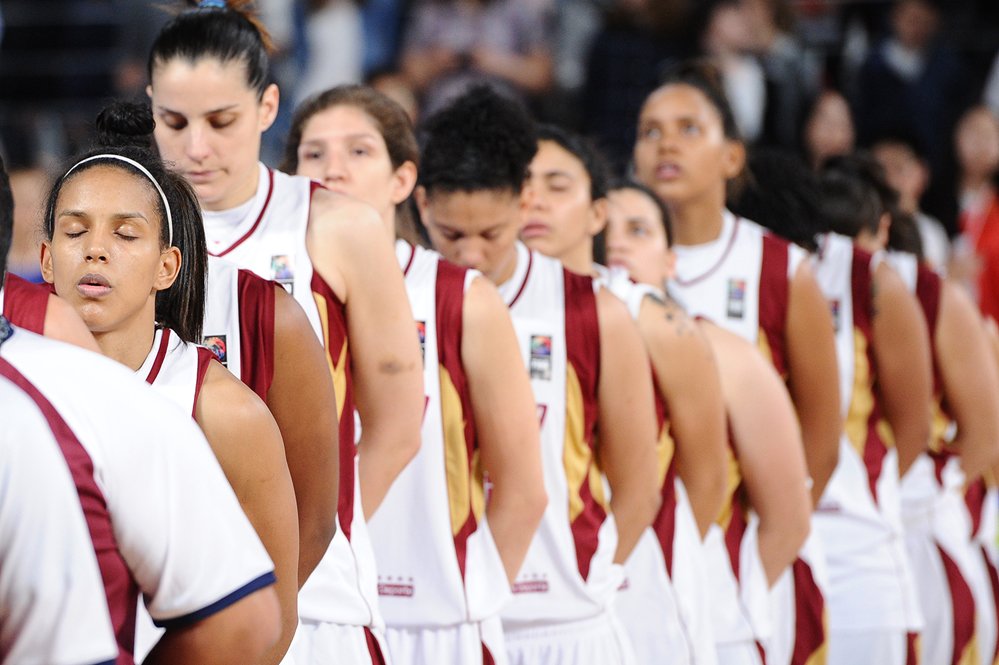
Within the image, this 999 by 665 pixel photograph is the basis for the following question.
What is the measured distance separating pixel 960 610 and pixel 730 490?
4.73ft

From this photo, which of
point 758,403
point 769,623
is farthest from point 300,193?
point 769,623

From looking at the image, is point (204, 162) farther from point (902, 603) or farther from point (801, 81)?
point (801, 81)

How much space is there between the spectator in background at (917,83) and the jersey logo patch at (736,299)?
4495 mm

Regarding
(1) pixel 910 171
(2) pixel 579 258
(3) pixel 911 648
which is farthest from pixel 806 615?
(1) pixel 910 171

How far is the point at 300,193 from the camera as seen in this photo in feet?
11.1

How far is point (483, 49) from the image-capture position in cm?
905

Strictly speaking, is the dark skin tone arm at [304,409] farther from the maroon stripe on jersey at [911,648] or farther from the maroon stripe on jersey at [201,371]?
the maroon stripe on jersey at [911,648]

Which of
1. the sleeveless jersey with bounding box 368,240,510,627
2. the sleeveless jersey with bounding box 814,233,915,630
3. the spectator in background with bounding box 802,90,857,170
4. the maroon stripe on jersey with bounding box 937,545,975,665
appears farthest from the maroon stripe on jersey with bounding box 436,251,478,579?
the spectator in background with bounding box 802,90,857,170

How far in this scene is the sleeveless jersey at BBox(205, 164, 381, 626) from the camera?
10.6ft

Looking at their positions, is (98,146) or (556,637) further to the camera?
(556,637)

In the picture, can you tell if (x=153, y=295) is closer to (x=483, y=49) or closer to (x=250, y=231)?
(x=250, y=231)

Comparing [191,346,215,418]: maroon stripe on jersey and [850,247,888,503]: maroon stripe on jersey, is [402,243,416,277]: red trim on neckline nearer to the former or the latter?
[191,346,215,418]: maroon stripe on jersey

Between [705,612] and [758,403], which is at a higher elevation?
[758,403]

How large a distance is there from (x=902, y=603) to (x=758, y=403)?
1.11m
